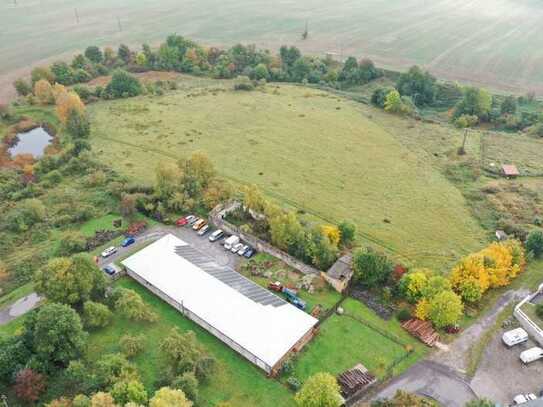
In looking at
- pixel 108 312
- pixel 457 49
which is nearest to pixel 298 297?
pixel 108 312

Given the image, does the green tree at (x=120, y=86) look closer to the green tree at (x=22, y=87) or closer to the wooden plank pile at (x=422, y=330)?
the green tree at (x=22, y=87)

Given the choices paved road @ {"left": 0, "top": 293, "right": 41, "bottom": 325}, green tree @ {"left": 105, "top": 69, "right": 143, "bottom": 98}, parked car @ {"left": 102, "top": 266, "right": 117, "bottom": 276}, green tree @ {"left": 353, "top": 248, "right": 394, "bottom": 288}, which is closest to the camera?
paved road @ {"left": 0, "top": 293, "right": 41, "bottom": 325}

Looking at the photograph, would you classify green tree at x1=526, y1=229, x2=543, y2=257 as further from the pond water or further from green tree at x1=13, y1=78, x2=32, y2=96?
green tree at x1=13, y1=78, x2=32, y2=96

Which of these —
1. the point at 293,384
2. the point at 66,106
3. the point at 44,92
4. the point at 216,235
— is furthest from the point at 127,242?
the point at 44,92

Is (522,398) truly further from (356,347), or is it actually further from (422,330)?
(356,347)

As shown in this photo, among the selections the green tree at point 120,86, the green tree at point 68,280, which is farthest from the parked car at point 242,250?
the green tree at point 120,86

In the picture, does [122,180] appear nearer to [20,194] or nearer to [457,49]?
[20,194]

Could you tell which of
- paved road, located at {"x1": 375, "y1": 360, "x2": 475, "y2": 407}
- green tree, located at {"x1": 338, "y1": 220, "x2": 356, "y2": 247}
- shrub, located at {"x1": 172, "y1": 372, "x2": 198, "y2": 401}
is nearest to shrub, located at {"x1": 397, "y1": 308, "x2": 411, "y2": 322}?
paved road, located at {"x1": 375, "y1": 360, "x2": 475, "y2": 407}
